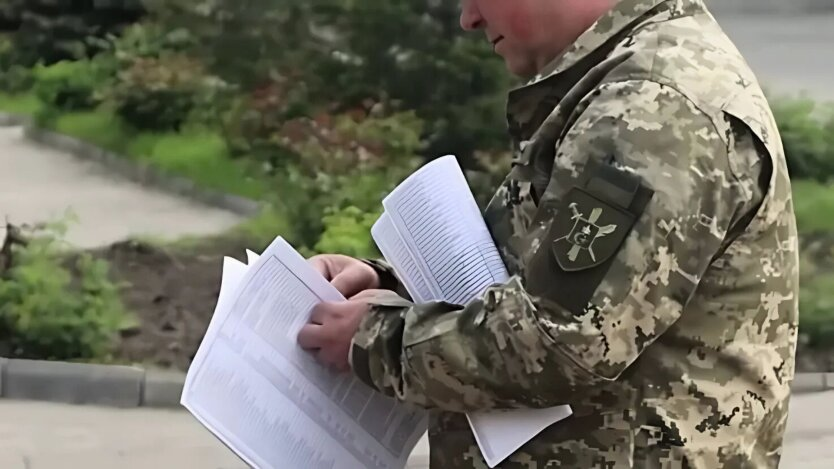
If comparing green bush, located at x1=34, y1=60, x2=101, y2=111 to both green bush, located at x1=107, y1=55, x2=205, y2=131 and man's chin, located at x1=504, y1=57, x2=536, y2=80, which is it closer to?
green bush, located at x1=107, y1=55, x2=205, y2=131

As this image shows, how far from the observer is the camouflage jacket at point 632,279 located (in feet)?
3.31

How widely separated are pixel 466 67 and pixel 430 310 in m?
3.07

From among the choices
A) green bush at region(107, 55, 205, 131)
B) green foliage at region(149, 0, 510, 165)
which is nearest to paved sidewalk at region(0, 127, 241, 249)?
green bush at region(107, 55, 205, 131)

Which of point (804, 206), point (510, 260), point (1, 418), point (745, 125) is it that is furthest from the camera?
point (804, 206)

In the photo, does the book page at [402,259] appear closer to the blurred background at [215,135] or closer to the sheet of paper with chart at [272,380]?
the sheet of paper with chart at [272,380]

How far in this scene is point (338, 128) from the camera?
4164 millimetres

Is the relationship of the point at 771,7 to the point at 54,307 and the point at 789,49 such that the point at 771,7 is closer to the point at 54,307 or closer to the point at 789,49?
the point at 789,49

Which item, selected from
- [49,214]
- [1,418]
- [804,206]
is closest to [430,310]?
[1,418]

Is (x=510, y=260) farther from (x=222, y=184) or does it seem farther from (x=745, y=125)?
(x=222, y=184)

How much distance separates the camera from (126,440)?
3.50 m

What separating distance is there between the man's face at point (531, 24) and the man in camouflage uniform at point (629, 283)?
0.07 ft

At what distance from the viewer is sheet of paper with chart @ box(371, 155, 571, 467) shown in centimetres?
122

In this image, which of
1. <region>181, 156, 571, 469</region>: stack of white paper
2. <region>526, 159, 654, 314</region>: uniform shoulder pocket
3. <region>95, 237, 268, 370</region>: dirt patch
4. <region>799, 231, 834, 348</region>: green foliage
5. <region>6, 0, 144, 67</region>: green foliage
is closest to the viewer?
<region>526, 159, 654, 314</region>: uniform shoulder pocket

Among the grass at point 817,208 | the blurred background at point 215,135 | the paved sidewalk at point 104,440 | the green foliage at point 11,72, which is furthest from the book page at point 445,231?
the grass at point 817,208
